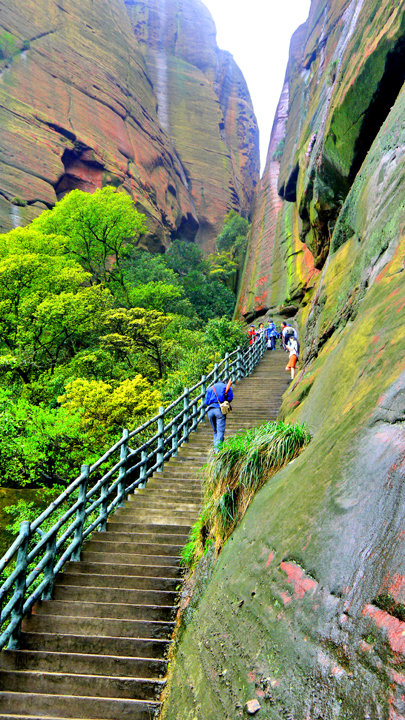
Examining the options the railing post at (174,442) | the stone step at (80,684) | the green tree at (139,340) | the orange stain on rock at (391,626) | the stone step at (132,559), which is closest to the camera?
the orange stain on rock at (391,626)

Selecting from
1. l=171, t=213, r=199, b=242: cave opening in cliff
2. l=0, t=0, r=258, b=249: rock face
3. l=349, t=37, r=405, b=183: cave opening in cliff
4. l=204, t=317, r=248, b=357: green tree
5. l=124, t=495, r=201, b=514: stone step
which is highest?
l=0, t=0, r=258, b=249: rock face

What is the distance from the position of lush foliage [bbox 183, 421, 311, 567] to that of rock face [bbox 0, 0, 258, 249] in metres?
28.0

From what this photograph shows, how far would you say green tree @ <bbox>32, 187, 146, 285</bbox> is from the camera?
26266 millimetres

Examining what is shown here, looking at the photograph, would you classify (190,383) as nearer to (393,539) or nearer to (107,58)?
(393,539)

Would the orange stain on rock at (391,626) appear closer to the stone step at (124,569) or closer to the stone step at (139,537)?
the stone step at (124,569)

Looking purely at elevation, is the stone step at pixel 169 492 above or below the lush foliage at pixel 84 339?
below

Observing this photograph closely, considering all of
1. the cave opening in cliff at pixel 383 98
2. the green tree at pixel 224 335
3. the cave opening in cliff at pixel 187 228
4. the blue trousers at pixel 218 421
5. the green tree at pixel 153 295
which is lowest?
the blue trousers at pixel 218 421

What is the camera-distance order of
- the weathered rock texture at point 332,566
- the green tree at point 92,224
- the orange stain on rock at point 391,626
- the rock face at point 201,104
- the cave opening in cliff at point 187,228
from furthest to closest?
the rock face at point 201,104, the cave opening in cliff at point 187,228, the green tree at point 92,224, the weathered rock texture at point 332,566, the orange stain on rock at point 391,626

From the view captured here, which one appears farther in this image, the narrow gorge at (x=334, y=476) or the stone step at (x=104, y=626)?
the stone step at (x=104, y=626)

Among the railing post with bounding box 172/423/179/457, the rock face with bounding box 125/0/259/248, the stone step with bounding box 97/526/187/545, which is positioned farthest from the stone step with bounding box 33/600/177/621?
the rock face with bounding box 125/0/259/248

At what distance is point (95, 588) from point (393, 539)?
403cm

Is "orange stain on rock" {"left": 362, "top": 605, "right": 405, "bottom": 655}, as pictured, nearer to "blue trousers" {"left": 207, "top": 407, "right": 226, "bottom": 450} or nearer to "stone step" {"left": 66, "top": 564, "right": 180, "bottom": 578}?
"stone step" {"left": 66, "top": 564, "right": 180, "bottom": 578}

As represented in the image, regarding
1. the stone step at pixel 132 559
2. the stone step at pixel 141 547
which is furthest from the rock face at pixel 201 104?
the stone step at pixel 132 559

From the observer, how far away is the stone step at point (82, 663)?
371 cm
